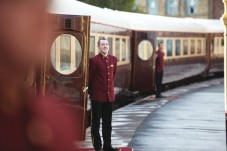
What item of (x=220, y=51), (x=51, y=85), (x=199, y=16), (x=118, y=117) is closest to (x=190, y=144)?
(x=51, y=85)

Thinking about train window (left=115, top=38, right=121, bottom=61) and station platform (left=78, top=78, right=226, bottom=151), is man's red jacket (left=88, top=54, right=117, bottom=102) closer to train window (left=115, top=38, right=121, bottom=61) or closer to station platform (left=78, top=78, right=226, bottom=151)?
station platform (left=78, top=78, right=226, bottom=151)

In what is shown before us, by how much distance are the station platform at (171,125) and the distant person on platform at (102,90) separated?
4.12ft

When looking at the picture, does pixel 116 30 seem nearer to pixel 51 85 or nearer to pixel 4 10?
pixel 51 85

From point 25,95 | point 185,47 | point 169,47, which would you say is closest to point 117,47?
point 169,47

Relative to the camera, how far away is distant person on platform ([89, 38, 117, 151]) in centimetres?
815

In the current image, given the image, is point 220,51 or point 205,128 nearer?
point 205,128

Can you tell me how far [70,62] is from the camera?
9797 millimetres

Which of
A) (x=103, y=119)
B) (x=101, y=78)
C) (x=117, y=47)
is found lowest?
(x=103, y=119)

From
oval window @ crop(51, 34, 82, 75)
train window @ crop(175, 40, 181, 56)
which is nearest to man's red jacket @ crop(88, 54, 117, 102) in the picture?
oval window @ crop(51, 34, 82, 75)

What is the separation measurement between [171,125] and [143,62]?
8395mm

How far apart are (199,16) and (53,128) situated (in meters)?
58.8

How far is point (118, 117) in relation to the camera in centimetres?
1445

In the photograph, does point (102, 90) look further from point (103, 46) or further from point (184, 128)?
point (184, 128)

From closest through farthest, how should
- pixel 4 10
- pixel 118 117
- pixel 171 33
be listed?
1. pixel 4 10
2. pixel 118 117
3. pixel 171 33
